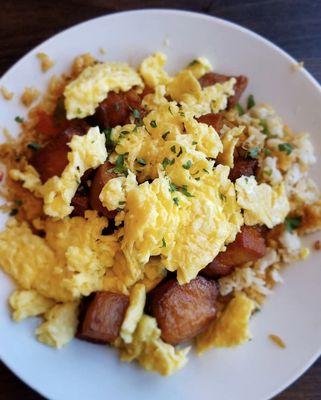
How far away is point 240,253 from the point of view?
2.08 meters

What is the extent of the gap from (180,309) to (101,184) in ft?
1.87

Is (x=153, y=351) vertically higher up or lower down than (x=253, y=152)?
lower down

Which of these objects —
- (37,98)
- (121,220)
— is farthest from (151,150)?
(37,98)

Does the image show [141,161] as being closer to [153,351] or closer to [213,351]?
[153,351]

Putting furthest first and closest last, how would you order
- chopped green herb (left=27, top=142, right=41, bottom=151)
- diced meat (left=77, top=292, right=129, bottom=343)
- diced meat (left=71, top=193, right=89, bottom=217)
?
chopped green herb (left=27, top=142, right=41, bottom=151) → diced meat (left=71, top=193, right=89, bottom=217) → diced meat (left=77, top=292, right=129, bottom=343)

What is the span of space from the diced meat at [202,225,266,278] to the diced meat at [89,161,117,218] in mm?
466

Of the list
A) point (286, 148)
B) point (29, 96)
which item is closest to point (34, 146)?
point (29, 96)

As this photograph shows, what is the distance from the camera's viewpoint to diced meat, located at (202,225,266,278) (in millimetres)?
2057

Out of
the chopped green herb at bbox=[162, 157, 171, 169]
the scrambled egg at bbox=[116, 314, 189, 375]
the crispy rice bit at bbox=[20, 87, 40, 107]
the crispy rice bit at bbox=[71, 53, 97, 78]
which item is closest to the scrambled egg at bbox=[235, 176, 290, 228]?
the chopped green herb at bbox=[162, 157, 171, 169]

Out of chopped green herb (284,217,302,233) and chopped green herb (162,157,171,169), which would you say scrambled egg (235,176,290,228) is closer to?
chopped green herb (284,217,302,233)

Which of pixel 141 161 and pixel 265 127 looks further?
pixel 265 127

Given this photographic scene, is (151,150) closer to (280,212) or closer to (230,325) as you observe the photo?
(280,212)

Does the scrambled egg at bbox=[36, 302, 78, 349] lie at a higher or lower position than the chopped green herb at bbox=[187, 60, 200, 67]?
lower

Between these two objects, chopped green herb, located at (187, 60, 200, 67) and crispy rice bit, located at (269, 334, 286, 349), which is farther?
chopped green herb, located at (187, 60, 200, 67)
